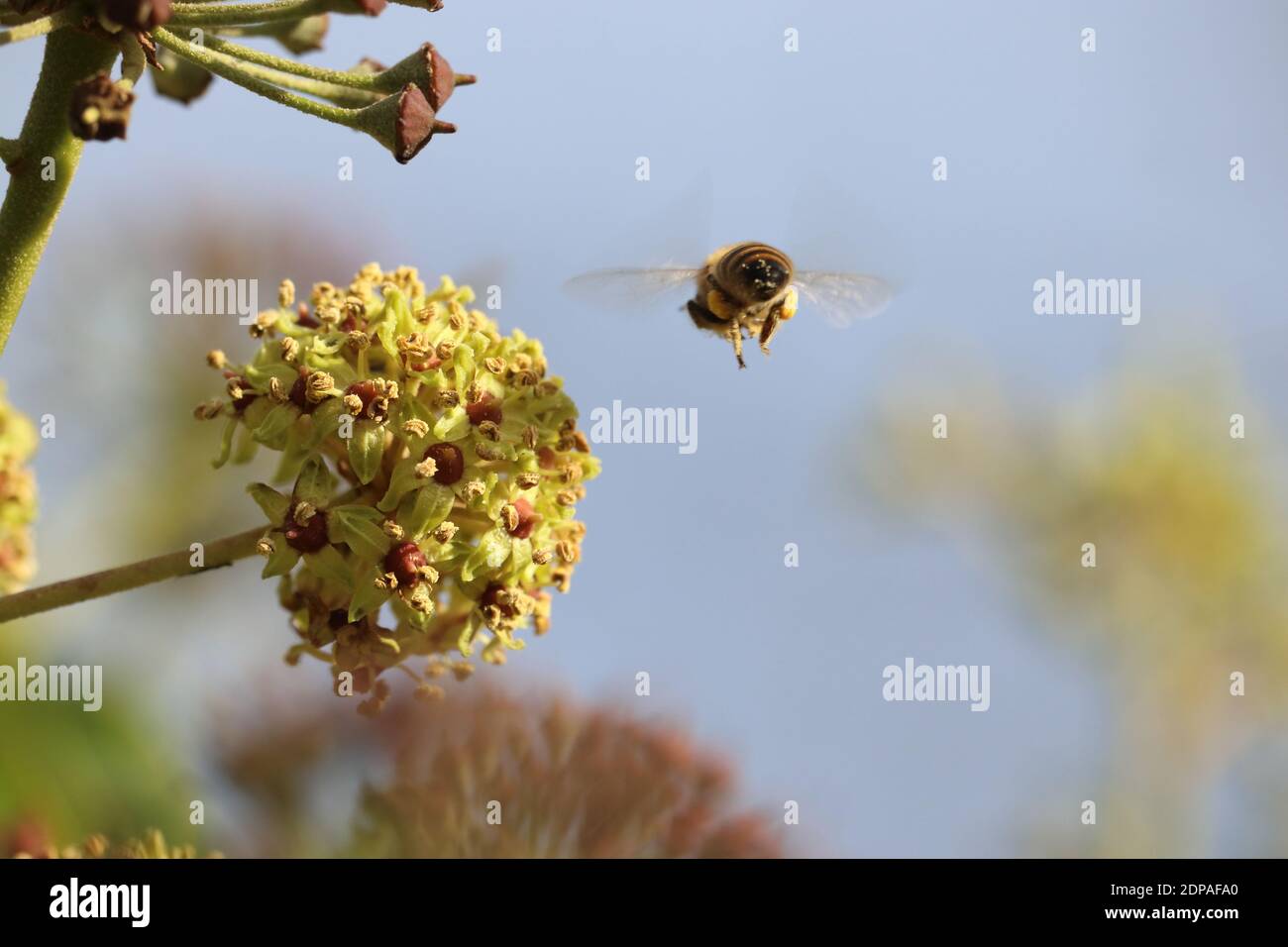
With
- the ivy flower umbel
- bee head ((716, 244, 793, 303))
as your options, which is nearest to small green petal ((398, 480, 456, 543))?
the ivy flower umbel

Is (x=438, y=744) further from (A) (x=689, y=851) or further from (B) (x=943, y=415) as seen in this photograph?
(B) (x=943, y=415)

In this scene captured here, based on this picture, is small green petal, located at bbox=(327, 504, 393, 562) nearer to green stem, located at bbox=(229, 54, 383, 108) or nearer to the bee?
green stem, located at bbox=(229, 54, 383, 108)

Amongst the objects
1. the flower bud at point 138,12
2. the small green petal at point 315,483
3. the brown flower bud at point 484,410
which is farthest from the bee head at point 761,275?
the flower bud at point 138,12

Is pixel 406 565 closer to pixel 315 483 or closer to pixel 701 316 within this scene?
pixel 315 483

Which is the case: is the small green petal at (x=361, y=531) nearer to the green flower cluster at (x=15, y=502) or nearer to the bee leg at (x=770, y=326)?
the green flower cluster at (x=15, y=502)

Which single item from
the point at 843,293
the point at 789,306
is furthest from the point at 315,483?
the point at 843,293
